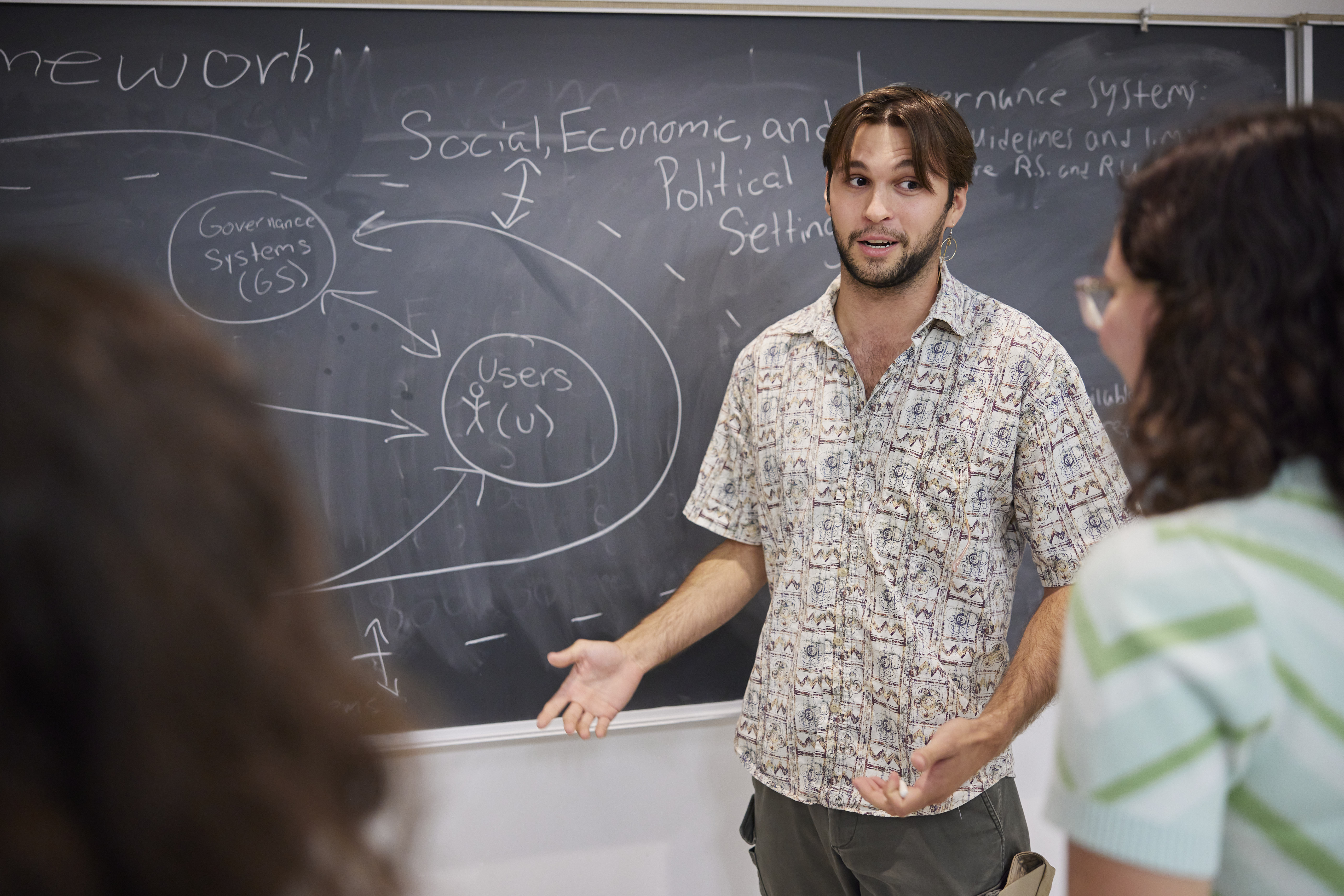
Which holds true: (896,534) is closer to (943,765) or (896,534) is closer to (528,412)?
(943,765)

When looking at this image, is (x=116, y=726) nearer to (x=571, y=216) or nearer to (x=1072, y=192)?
(x=571, y=216)

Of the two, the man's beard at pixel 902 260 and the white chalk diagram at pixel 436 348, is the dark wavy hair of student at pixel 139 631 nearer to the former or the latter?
the man's beard at pixel 902 260

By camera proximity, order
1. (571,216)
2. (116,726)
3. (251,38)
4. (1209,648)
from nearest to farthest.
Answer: (116,726), (1209,648), (251,38), (571,216)

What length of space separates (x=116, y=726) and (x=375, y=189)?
5.12 feet

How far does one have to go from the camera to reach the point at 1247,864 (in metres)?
0.60

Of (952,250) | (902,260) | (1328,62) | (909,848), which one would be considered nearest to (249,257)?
(902,260)

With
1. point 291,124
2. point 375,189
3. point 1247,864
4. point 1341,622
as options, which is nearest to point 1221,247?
point 1341,622

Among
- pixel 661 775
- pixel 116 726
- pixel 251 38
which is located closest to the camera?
pixel 116 726

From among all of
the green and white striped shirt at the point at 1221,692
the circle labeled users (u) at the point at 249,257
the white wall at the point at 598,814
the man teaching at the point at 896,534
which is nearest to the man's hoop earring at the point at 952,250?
the man teaching at the point at 896,534

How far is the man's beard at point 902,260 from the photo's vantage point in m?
1.53

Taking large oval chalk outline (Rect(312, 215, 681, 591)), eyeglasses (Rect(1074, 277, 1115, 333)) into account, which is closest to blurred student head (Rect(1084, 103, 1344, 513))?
eyeglasses (Rect(1074, 277, 1115, 333))

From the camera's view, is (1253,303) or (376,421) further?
(376,421)

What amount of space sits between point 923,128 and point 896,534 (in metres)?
0.71

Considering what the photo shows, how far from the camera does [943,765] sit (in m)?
1.28
